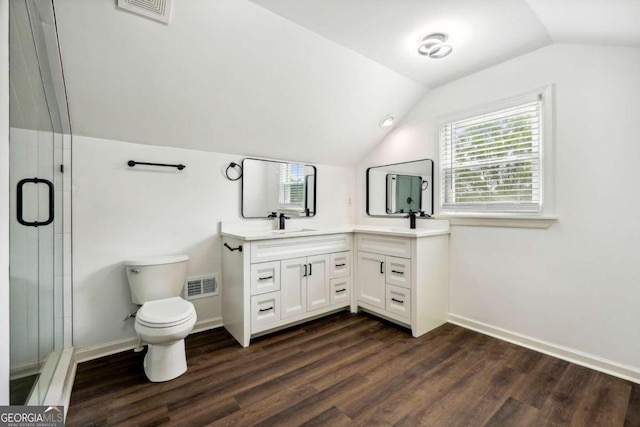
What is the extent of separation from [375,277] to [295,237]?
0.89 m

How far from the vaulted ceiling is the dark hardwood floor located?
173 cm

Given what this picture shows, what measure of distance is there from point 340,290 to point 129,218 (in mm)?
1955

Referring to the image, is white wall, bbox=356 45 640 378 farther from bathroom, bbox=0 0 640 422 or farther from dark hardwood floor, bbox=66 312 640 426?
dark hardwood floor, bbox=66 312 640 426

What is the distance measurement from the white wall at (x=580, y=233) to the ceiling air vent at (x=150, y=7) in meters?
2.45

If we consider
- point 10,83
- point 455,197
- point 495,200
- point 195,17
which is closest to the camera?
point 10,83

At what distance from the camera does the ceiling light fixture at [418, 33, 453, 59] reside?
2059 millimetres

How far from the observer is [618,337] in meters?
1.91

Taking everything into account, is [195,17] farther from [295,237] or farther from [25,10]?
[295,237]

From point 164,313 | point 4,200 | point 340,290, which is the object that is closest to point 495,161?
point 340,290

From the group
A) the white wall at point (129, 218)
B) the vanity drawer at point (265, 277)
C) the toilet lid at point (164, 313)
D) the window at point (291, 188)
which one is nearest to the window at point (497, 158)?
the window at point (291, 188)

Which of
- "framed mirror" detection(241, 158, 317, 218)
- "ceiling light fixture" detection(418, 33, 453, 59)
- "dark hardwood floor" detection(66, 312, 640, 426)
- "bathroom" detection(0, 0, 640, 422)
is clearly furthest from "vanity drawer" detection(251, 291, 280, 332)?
"ceiling light fixture" detection(418, 33, 453, 59)

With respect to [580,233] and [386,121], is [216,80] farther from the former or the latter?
[580,233]

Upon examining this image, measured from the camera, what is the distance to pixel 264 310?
241 cm

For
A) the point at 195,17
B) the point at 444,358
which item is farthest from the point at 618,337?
the point at 195,17
